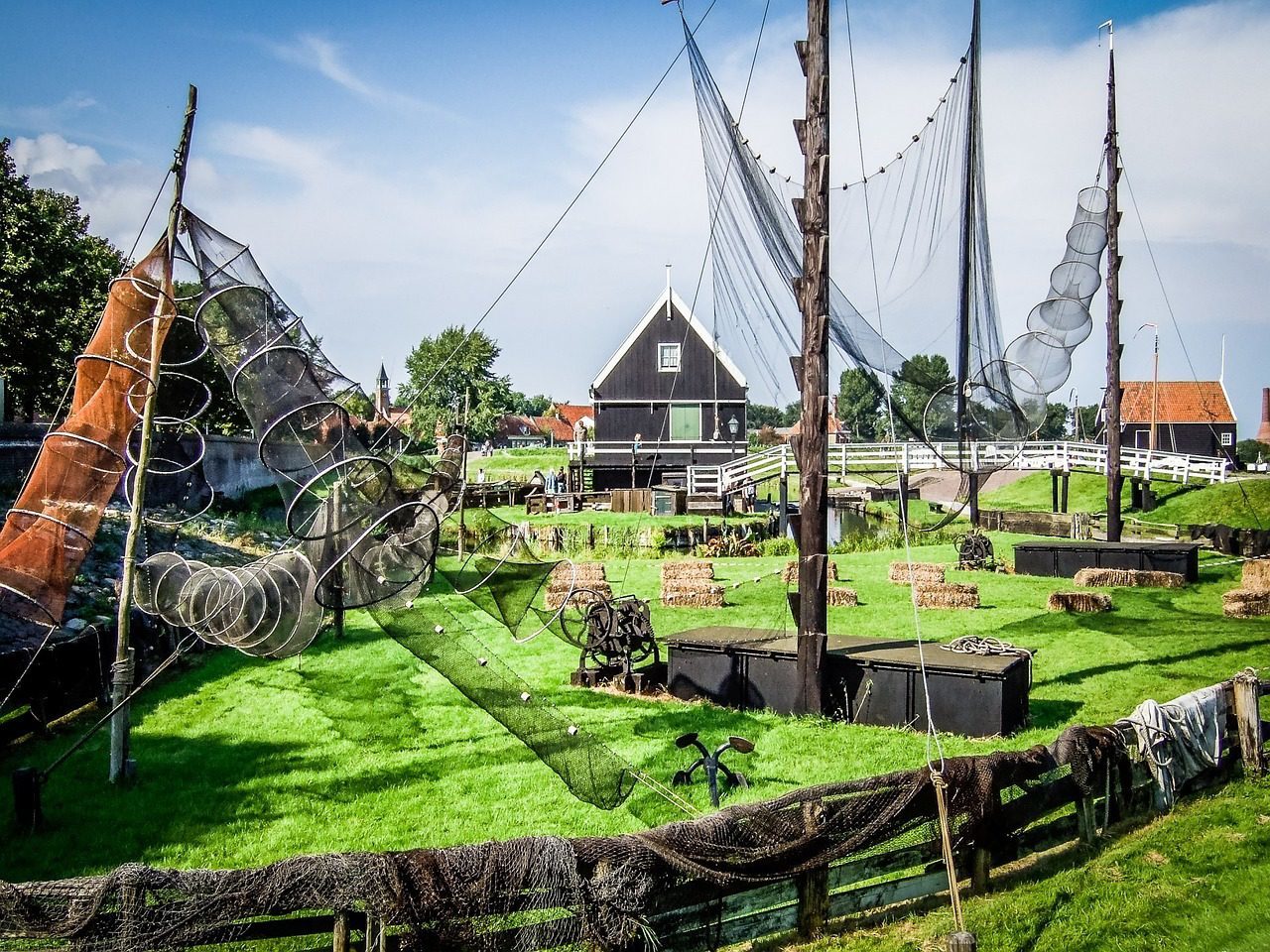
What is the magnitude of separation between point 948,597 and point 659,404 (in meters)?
26.2

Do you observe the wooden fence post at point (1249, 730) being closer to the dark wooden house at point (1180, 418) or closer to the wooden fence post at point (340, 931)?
the wooden fence post at point (340, 931)

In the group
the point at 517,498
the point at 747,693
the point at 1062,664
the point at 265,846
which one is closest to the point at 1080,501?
the point at 517,498

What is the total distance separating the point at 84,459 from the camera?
9133 mm

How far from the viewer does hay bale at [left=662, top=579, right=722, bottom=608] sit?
20953 millimetres

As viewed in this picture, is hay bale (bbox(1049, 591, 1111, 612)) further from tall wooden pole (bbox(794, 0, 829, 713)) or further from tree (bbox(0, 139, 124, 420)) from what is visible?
tree (bbox(0, 139, 124, 420))

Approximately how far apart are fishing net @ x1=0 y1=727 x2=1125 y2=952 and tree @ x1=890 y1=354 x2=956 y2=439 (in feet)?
17.8

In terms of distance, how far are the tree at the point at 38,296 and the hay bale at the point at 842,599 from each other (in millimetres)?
25187

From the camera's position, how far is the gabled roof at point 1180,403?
5750 centimetres

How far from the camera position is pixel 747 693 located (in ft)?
42.9

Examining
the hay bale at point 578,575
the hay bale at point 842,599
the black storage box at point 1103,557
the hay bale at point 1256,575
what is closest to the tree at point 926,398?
the hay bale at point 842,599

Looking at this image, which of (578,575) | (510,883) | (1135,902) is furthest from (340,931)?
(578,575)

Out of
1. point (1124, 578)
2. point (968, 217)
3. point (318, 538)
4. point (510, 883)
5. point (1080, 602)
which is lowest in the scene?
point (1080, 602)

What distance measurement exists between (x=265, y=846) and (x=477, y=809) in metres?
1.97

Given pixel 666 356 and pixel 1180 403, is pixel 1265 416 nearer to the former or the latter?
pixel 1180 403
